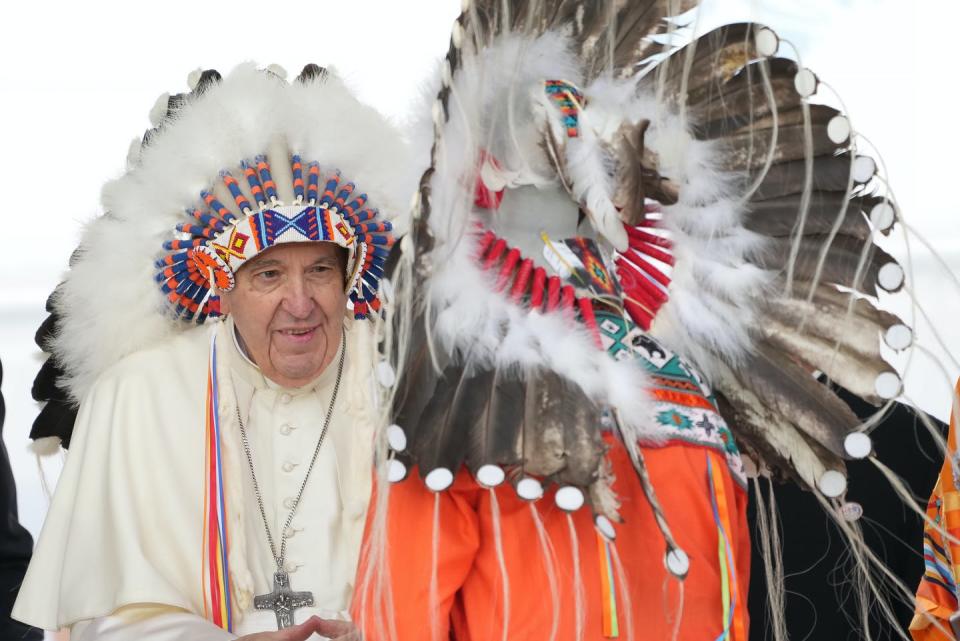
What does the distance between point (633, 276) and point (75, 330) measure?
1.59 m

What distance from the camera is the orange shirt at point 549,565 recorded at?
186cm

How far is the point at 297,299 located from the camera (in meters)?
2.96

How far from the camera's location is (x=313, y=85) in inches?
123

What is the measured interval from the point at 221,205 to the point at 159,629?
38.1 inches

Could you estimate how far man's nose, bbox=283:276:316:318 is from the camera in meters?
2.95

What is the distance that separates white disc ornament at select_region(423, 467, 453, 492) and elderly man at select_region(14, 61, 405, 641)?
1.09 m

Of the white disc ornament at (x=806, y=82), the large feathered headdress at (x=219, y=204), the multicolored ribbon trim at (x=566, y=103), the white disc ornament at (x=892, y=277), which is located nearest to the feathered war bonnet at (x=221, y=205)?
the large feathered headdress at (x=219, y=204)

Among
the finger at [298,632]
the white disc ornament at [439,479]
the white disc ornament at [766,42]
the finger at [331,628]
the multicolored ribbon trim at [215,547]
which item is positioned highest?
the white disc ornament at [766,42]

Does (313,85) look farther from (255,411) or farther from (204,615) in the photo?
(204,615)

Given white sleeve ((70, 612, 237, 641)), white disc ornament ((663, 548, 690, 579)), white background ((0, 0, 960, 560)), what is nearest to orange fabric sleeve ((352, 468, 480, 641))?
white disc ornament ((663, 548, 690, 579))

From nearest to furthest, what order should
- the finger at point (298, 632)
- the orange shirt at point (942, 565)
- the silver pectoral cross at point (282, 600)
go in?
the orange shirt at point (942, 565), the finger at point (298, 632), the silver pectoral cross at point (282, 600)

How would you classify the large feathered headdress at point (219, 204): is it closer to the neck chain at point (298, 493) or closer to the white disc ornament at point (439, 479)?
the neck chain at point (298, 493)

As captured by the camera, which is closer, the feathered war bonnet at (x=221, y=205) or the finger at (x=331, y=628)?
the finger at (x=331, y=628)

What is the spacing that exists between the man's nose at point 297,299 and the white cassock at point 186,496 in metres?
0.20
